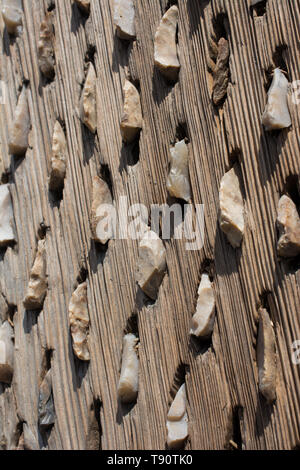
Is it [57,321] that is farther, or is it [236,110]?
[57,321]

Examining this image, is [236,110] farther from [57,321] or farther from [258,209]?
[57,321]

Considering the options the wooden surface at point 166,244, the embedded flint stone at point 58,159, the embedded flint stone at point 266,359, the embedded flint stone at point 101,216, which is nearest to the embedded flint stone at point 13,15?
the wooden surface at point 166,244

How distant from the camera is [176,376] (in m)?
0.54

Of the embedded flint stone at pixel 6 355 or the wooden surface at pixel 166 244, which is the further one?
the embedded flint stone at pixel 6 355

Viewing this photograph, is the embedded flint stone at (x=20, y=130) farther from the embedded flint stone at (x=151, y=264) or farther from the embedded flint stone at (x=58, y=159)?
the embedded flint stone at (x=151, y=264)

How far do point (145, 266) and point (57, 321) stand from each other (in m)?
0.14

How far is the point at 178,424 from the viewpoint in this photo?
20.7 inches

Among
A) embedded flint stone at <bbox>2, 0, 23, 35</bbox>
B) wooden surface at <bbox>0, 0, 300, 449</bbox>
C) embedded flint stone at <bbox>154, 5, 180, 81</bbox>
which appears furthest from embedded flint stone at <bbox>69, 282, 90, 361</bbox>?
embedded flint stone at <bbox>2, 0, 23, 35</bbox>

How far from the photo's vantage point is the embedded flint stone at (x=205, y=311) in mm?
513

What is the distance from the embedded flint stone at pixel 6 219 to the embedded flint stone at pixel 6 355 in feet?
0.34

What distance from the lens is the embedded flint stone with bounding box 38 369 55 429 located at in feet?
2.04

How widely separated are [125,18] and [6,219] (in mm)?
268

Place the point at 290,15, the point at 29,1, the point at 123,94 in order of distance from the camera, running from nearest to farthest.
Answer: the point at 290,15 < the point at 123,94 < the point at 29,1

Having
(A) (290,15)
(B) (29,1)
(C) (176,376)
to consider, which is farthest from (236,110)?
(B) (29,1)
